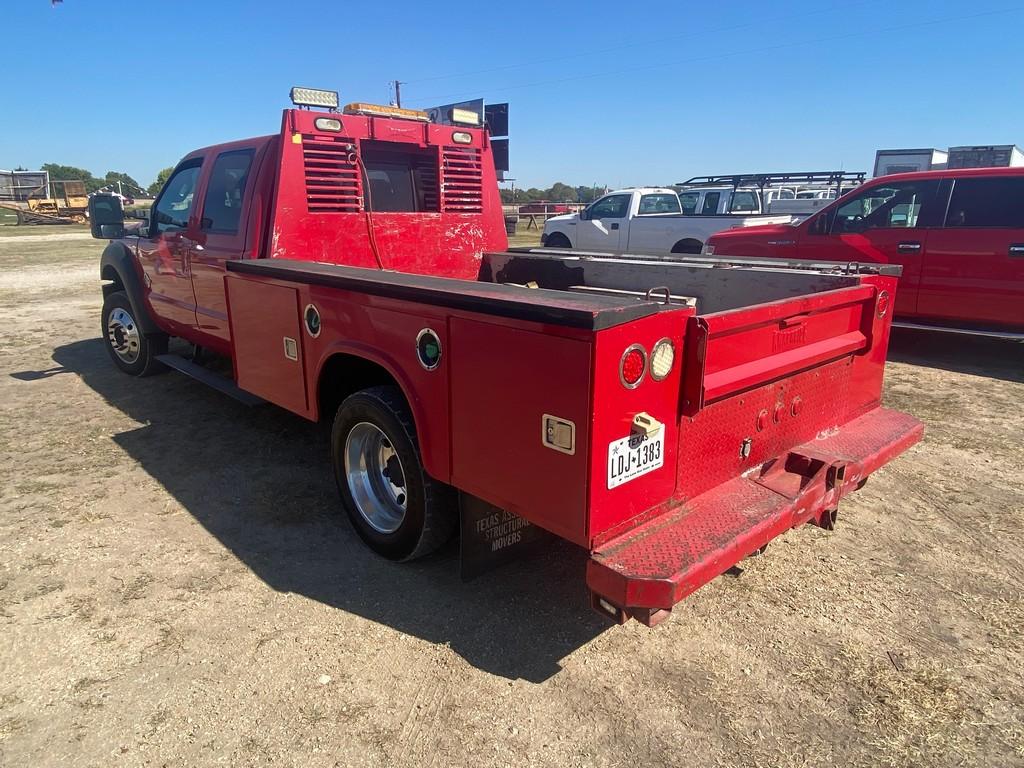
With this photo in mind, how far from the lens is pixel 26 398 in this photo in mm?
6539

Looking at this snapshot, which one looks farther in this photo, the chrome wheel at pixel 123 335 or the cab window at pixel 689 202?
the cab window at pixel 689 202

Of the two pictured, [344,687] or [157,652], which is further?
[157,652]

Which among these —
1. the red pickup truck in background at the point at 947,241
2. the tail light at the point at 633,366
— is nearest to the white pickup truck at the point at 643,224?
the red pickup truck in background at the point at 947,241

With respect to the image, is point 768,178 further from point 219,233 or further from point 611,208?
point 219,233

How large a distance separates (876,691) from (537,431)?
165 centimetres

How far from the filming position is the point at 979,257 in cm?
718

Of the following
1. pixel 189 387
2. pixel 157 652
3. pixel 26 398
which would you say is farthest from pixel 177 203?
pixel 157 652

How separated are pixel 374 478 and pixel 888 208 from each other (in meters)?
7.08

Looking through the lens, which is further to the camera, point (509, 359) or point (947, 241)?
point (947, 241)

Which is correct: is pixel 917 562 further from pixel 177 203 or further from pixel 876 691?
pixel 177 203

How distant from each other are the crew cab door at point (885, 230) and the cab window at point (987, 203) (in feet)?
0.66

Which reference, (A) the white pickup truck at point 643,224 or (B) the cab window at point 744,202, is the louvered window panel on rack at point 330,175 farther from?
(B) the cab window at point 744,202

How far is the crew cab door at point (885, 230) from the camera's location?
7672 millimetres

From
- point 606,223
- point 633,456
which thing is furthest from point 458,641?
point 606,223
